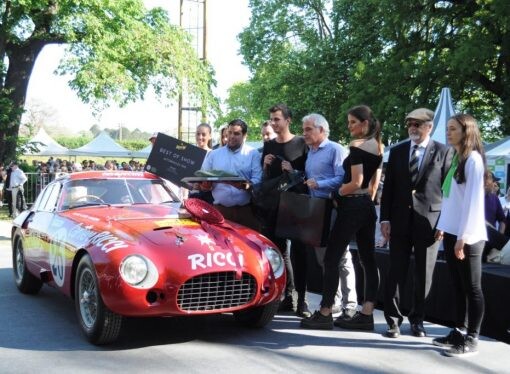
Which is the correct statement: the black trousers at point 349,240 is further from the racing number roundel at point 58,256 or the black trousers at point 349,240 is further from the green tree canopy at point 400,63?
the green tree canopy at point 400,63

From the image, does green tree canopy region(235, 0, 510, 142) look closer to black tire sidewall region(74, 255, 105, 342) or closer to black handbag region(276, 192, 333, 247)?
black handbag region(276, 192, 333, 247)

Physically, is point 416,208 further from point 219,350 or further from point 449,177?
point 219,350

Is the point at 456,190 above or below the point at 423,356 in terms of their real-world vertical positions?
above

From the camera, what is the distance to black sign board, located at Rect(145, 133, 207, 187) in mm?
7637

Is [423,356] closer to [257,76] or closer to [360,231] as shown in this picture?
[360,231]

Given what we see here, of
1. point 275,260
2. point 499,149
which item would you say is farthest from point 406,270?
point 499,149

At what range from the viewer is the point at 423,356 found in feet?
15.5

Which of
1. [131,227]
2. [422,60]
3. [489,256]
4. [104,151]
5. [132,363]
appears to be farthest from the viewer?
[104,151]

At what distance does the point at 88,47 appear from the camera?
20719 millimetres

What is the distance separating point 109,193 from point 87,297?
1714 millimetres

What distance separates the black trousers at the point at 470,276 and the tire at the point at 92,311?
269 centimetres

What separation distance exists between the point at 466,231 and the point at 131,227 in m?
2.77

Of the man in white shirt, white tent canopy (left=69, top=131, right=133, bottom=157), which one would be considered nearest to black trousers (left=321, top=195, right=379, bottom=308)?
the man in white shirt

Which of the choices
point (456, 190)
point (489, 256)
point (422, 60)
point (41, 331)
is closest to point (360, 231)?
point (456, 190)
